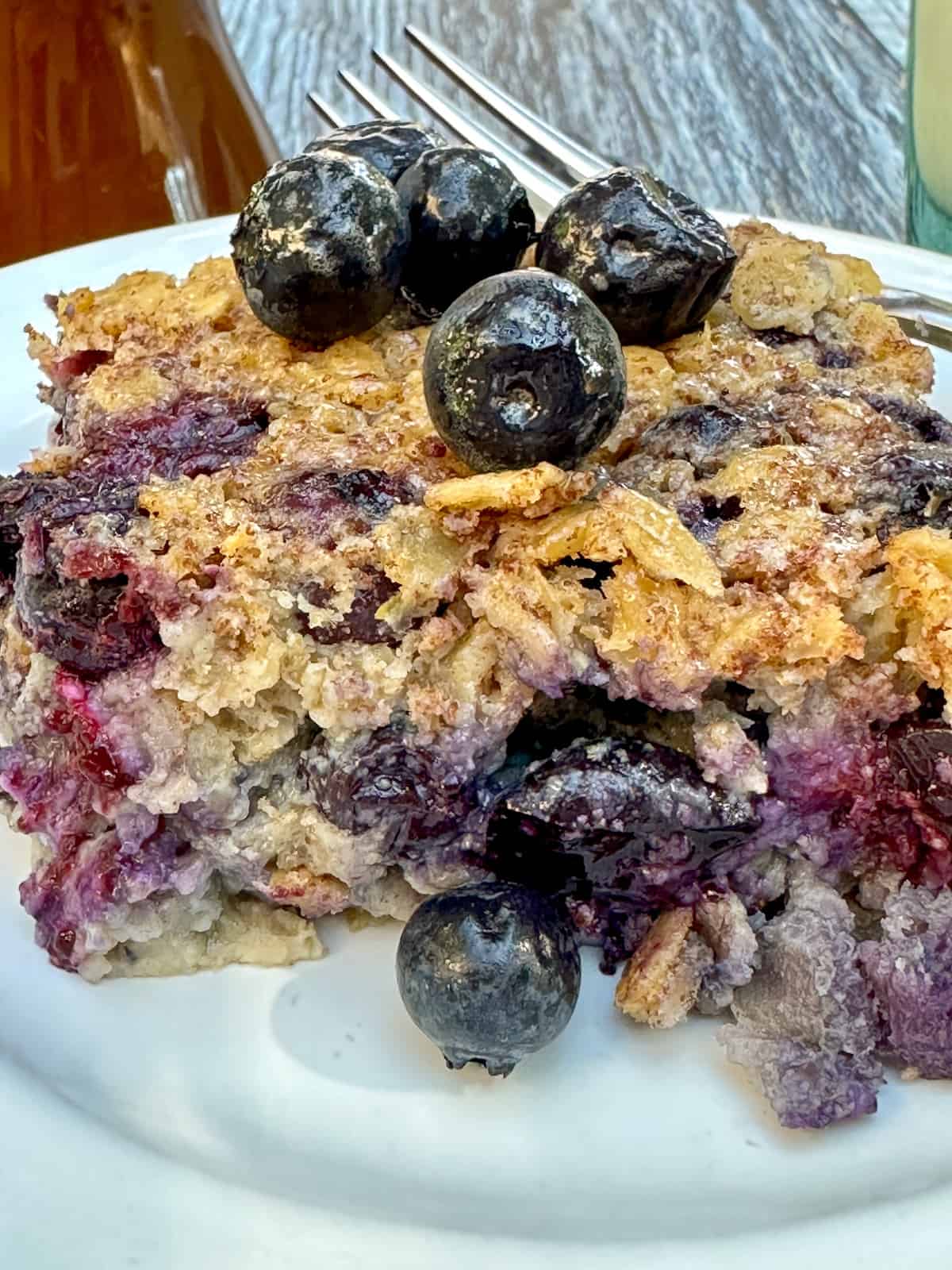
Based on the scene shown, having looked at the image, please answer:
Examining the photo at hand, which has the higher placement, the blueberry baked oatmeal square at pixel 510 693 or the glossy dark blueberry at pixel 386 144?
the glossy dark blueberry at pixel 386 144

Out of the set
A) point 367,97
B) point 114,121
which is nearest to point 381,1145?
point 114,121

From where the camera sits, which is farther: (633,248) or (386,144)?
(386,144)

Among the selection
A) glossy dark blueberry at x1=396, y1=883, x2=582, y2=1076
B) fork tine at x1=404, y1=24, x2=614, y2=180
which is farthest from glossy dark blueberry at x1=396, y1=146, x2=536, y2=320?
fork tine at x1=404, y1=24, x2=614, y2=180

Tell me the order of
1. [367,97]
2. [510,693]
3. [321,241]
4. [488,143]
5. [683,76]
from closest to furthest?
[510,693]
[321,241]
[488,143]
[367,97]
[683,76]

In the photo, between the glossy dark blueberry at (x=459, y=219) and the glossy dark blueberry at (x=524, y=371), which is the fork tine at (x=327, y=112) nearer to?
the glossy dark blueberry at (x=459, y=219)

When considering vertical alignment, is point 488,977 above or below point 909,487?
below

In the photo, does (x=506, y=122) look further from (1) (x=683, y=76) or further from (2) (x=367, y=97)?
(1) (x=683, y=76)

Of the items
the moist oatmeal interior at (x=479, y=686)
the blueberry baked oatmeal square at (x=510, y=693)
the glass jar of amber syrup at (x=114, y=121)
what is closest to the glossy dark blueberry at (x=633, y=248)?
the blueberry baked oatmeal square at (x=510, y=693)
